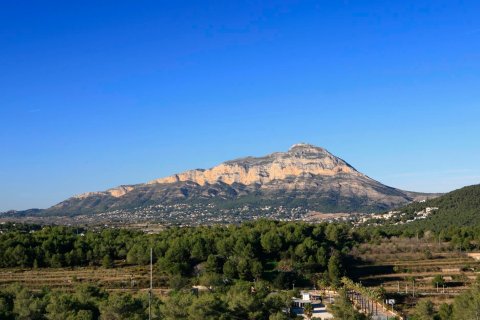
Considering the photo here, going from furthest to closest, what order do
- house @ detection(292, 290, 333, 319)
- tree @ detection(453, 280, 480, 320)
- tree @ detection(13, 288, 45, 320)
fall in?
house @ detection(292, 290, 333, 319)
tree @ detection(13, 288, 45, 320)
tree @ detection(453, 280, 480, 320)

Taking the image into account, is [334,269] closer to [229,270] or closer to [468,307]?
[229,270]

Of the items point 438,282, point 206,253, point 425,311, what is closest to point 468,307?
point 425,311

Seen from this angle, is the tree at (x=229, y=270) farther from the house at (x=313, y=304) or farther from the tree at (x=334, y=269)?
the tree at (x=334, y=269)

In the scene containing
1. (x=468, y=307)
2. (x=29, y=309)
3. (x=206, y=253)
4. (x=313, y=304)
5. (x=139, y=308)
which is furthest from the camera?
(x=206, y=253)

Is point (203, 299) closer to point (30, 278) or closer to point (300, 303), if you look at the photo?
point (300, 303)

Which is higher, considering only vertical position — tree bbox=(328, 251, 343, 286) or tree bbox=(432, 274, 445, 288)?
tree bbox=(328, 251, 343, 286)

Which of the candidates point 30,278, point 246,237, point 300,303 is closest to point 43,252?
point 30,278

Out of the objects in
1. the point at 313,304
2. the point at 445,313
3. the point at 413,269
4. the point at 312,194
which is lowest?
the point at 313,304

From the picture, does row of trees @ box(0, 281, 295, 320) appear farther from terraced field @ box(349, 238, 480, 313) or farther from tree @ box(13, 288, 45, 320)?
terraced field @ box(349, 238, 480, 313)

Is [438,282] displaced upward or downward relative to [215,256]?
downward

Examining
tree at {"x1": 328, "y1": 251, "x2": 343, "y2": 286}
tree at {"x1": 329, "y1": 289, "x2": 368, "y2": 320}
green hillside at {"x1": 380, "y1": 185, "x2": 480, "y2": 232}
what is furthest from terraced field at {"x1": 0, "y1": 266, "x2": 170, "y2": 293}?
green hillside at {"x1": 380, "y1": 185, "x2": 480, "y2": 232}
